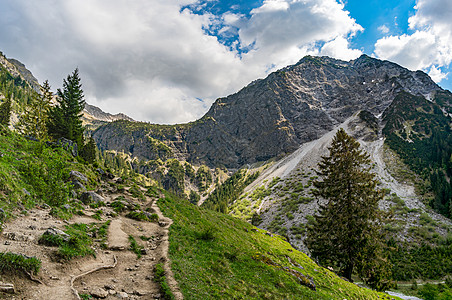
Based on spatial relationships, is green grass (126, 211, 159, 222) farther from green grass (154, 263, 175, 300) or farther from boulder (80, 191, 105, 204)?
green grass (154, 263, 175, 300)

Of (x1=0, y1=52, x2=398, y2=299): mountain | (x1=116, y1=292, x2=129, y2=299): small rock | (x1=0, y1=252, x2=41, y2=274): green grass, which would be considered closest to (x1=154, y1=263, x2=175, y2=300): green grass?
(x1=0, y1=52, x2=398, y2=299): mountain

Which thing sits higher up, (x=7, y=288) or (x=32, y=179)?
(x=32, y=179)

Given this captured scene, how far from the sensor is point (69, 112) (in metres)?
50.8

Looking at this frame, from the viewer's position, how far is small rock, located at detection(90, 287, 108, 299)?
307 inches

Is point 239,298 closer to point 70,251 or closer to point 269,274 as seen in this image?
point 269,274

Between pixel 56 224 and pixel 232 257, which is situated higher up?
pixel 56 224

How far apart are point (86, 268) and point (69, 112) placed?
5392 cm

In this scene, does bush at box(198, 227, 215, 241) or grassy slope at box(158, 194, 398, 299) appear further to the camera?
bush at box(198, 227, 215, 241)

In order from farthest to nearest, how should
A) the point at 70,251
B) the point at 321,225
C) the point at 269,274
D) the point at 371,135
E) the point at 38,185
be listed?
the point at 371,135, the point at 321,225, the point at 269,274, the point at 38,185, the point at 70,251

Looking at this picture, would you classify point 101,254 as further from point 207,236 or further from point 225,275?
point 207,236

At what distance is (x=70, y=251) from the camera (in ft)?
31.3

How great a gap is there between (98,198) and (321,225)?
31.2m

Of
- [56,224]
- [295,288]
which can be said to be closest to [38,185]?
[56,224]

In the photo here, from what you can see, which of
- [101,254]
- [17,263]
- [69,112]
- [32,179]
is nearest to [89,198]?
[32,179]
